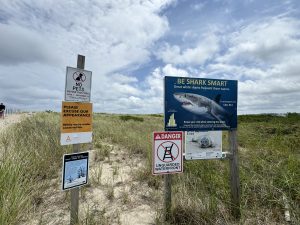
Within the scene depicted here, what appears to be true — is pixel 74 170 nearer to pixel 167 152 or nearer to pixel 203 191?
pixel 167 152

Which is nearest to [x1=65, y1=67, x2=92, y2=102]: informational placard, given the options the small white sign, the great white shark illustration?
the small white sign

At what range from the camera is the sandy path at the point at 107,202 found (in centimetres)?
332

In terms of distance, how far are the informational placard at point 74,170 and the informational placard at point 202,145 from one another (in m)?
1.51

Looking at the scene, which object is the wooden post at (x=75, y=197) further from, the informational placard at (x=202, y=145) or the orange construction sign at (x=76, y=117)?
the informational placard at (x=202, y=145)

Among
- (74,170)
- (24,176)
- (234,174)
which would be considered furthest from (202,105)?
(24,176)

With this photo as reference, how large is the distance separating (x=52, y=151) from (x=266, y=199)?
16.5 ft

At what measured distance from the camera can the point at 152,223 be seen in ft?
11.0

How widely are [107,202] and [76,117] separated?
1787mm

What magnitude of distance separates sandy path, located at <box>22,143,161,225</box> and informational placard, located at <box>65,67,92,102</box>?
1.49 metres

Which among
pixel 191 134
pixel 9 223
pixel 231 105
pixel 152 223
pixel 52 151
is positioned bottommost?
pixel 152 223

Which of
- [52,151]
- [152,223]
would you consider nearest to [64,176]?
[152,223]

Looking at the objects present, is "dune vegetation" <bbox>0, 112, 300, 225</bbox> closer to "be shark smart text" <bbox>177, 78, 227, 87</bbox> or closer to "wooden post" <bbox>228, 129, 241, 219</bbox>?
"wooden post" <bbox>228, 129, 241, 219</bbox>

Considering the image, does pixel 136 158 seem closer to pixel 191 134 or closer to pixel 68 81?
pixel 191 134

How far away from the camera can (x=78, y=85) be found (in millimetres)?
3066
